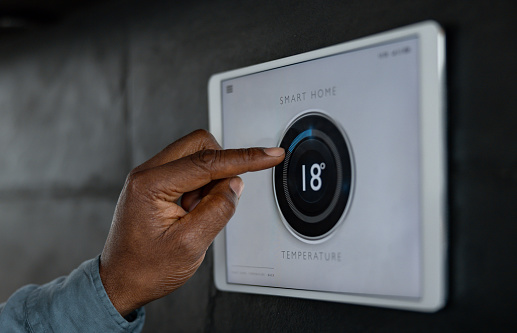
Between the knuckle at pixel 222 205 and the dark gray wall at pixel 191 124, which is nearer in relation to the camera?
the dark gray wall at pixel 191 124

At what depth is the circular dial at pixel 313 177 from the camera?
0.72 meters

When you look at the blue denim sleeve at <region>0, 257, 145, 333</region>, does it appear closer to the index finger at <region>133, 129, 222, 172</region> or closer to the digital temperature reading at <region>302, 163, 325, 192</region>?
the index finger at <region>133, 129, 222, 172</region>

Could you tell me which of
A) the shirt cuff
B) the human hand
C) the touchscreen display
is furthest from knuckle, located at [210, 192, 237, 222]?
the shirt cuff

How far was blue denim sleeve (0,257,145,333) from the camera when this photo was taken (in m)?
0.79

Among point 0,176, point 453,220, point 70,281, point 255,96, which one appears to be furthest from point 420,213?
point 0,176

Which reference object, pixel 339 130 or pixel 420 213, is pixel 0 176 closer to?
pixel 339 130

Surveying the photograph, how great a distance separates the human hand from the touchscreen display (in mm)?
74

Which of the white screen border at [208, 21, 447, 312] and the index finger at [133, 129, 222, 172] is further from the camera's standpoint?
the index finger at [133, 129, 222, 172]

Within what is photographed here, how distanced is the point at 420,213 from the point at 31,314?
2.04 ft

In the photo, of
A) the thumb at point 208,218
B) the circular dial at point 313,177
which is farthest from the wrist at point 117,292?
the circular dial at point 313,177

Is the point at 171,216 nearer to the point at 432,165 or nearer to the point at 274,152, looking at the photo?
the point at 274,152

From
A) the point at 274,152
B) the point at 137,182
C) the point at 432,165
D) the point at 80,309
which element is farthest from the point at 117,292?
the point at 432,165

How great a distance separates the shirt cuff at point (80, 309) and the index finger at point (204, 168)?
8.1 inches

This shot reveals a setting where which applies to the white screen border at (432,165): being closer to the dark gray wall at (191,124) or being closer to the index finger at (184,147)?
the dark gray wall at (191,124)
